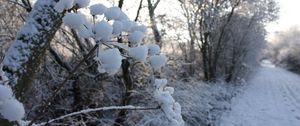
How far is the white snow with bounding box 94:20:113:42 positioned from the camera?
87.0 inches

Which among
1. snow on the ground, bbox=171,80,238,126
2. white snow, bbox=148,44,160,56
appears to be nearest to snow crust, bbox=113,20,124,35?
white snow, bbox=148,44,160,56

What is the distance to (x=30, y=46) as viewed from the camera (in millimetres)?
2555

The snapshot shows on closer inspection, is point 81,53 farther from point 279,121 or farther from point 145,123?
point 279,121

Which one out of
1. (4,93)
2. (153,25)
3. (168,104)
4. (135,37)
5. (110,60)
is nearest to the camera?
(4,93)

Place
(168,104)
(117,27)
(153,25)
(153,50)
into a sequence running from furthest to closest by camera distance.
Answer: (153,25)
(168,104)
(153,50)
(117,27)

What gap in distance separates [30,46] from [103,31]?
554 mm

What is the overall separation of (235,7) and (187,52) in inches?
168

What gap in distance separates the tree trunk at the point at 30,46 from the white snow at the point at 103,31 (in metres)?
0.46

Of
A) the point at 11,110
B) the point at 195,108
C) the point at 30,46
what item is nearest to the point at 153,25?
the point at 195,108

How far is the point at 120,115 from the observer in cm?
949

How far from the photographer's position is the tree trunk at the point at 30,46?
253cm

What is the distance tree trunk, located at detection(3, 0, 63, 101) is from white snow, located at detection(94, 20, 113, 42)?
46 centimetres

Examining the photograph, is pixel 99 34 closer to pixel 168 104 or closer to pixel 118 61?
pixel 118 61

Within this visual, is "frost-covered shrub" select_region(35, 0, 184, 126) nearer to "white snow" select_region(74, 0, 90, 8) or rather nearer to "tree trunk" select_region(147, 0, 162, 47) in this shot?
"white snow" select_region(74, 0, 90, 8)
